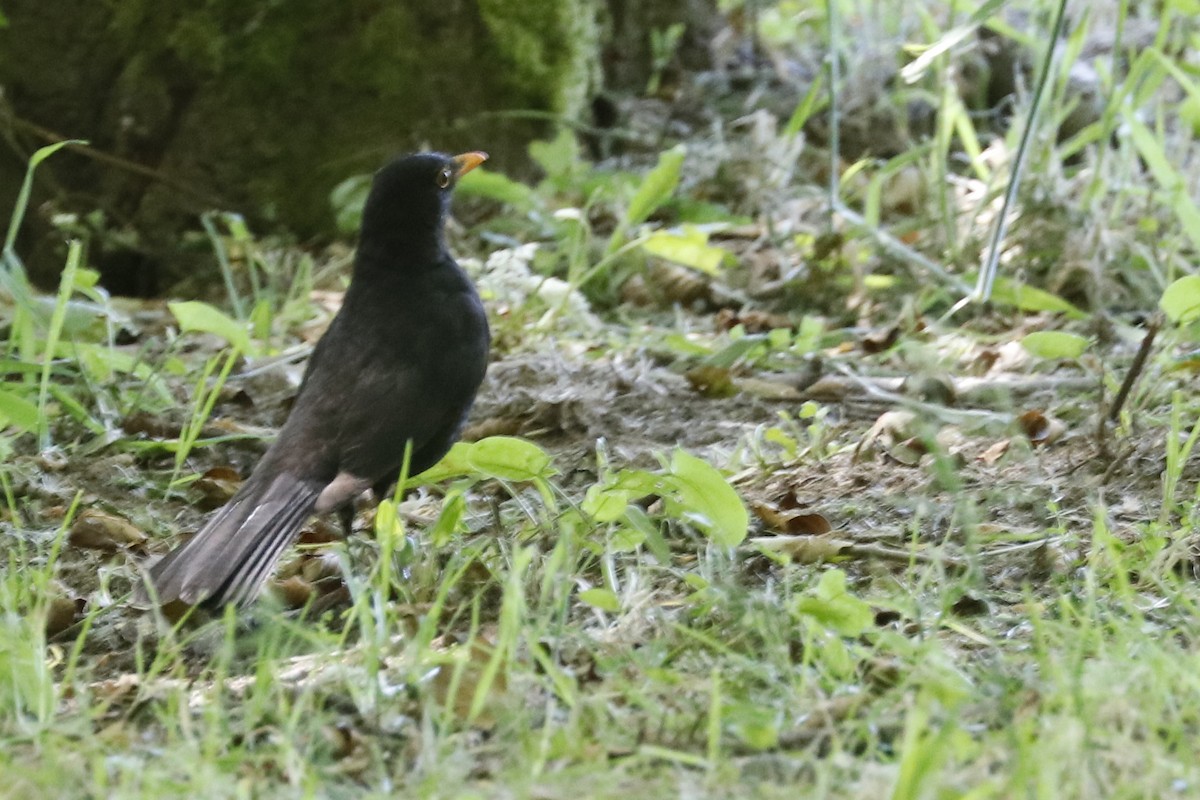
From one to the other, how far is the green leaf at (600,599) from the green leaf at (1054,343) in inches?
59.9

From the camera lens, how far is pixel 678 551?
3.16 m

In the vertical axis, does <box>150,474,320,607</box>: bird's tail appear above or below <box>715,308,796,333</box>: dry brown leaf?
above

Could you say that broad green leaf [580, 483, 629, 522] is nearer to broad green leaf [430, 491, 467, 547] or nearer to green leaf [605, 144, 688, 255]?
broad green leaf [430, 491, 467, 547]

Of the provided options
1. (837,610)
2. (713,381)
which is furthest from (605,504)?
(713,381)

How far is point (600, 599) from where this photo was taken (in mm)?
2561

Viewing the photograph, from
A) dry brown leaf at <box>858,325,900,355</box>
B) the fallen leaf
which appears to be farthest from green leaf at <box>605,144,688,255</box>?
dry brown leaf at <box>858,325,900,355</box>

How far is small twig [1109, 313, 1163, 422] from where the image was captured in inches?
128

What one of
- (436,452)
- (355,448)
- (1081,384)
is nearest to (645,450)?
(436,452)

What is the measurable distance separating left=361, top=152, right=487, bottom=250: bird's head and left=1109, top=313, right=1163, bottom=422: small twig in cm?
188

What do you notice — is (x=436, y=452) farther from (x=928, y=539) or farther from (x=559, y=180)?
(x=559, y=180)

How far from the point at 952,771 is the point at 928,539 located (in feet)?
4.29

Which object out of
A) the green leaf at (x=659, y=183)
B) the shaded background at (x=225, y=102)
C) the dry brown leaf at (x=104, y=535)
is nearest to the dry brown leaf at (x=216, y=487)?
the dry brown leaf at (x=104, y=535)

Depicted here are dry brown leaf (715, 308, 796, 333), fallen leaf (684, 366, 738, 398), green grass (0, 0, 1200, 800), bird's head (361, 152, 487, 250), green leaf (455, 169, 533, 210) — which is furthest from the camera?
green leaf (455, 169, 533, 210)

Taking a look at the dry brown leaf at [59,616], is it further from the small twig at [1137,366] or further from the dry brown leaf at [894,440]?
the small twig at [1137,366]
